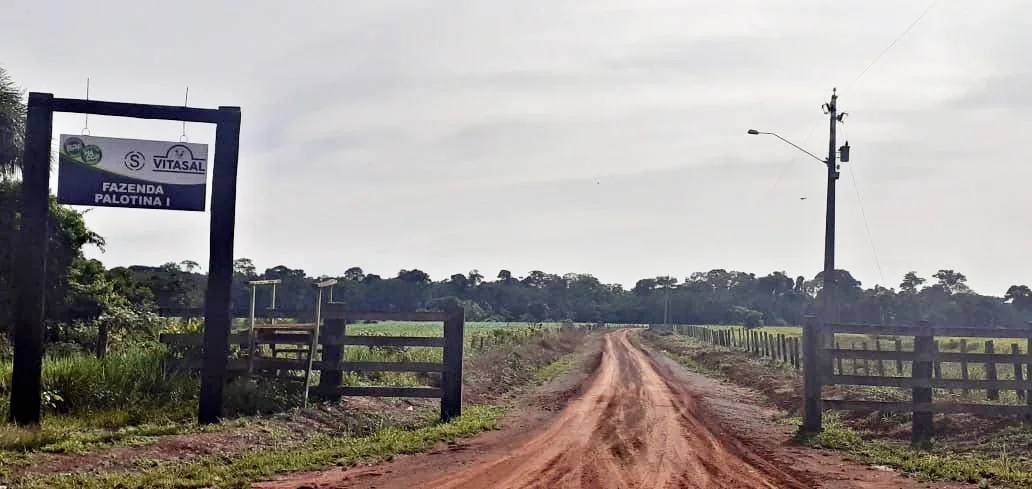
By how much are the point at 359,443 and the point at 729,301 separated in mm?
139570

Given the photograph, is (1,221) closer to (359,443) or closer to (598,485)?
(359,443)

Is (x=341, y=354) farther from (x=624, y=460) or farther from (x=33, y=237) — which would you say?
(x=624, y=460)

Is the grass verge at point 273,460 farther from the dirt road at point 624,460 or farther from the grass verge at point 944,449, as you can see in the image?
the grass verge at point 944,449

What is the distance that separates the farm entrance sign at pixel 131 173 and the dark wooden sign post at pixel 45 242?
0.25 meters

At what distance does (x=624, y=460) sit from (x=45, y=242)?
7.86 m

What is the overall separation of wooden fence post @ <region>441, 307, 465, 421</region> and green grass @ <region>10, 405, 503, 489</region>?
0.80 m

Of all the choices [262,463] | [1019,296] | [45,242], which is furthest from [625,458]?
[1019,296]

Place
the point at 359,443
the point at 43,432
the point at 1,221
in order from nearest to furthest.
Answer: the point at 43,432 < the point at 359,443 < the point at 1,221

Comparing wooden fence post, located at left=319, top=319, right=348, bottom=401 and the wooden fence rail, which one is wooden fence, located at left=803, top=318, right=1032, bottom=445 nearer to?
the wooden fence rail

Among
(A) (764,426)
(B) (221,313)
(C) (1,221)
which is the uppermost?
(C) (1,221)

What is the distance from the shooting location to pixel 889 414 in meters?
15.8

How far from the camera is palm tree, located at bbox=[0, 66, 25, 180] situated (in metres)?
16.3

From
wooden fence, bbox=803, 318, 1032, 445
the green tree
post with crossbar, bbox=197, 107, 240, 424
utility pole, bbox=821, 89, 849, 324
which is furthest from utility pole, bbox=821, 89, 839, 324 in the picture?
the green tree

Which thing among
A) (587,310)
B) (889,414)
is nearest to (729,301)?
(587,310)
